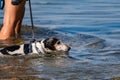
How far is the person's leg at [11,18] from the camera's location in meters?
8.97

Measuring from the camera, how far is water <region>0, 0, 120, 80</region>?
683 cm

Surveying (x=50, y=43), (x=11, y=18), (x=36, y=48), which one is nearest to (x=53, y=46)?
(x=50, y=43)

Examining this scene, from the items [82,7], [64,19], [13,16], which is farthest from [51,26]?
[82,7]

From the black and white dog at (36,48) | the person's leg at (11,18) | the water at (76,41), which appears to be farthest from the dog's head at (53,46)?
the person's leg at (11,18)

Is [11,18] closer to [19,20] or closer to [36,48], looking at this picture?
[19,20]

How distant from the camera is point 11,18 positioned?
9.14 meters

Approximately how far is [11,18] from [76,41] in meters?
1.43

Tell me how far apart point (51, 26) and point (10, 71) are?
4612 mm

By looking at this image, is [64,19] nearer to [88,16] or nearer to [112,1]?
[88,16]

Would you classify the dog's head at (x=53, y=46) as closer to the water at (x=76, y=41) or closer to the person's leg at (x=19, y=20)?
the water at (x=76, y=41)

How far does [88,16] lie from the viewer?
1299 cm

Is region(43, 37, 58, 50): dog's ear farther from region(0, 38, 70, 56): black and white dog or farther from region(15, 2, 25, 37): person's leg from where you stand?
region(15, 2, 25, 37): person's leg

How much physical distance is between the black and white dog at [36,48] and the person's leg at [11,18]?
0.92 m

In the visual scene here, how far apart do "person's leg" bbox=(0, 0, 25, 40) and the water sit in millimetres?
876
